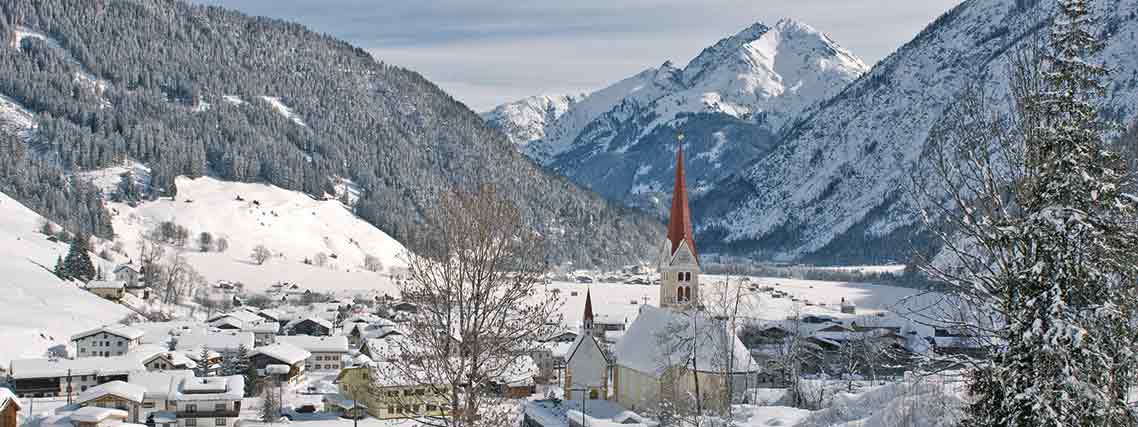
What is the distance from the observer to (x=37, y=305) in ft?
306

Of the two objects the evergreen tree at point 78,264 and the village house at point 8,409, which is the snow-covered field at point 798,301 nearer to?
the village house at point 8,409

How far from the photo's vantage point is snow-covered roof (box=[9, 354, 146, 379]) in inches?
2611

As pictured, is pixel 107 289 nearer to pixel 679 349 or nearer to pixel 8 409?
pixel 8 409

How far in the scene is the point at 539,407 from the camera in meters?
55.5

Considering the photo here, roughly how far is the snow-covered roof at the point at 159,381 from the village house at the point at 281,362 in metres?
7.03

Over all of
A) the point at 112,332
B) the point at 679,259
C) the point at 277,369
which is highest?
the point at 679,259

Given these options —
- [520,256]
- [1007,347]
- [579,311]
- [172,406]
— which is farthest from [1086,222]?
[579,311]

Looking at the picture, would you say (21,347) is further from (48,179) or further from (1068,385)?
(48,179)

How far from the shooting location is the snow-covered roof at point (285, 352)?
75000 mm

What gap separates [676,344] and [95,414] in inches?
1167

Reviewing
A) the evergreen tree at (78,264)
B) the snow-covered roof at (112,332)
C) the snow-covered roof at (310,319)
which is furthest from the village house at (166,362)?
the evergreen tree at (78,264)

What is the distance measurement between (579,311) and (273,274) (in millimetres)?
57929

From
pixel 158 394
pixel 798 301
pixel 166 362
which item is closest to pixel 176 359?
pixel 166 362

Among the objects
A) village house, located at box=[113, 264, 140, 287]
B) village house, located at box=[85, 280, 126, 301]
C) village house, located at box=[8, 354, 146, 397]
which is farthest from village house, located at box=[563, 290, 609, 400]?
village house, located at box=[113, 264, 140, 287]
